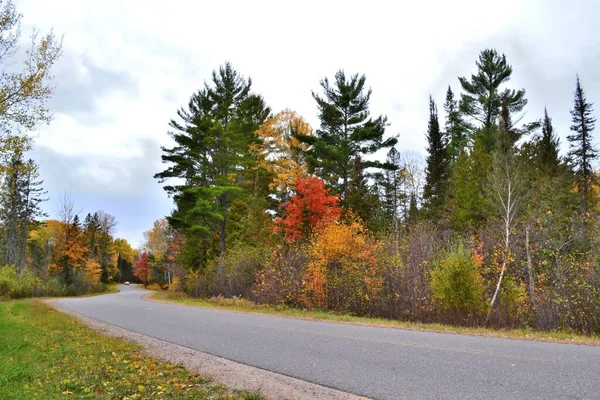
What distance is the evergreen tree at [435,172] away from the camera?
35.7m

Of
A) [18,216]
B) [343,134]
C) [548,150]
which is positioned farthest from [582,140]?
[18,216]

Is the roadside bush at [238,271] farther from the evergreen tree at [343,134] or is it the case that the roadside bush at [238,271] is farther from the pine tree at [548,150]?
the pine tree at [548,150]

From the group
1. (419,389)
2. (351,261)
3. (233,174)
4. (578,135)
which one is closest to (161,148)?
(233,174)

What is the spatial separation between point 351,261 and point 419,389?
1227 cm

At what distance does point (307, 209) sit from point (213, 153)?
34.4 ft

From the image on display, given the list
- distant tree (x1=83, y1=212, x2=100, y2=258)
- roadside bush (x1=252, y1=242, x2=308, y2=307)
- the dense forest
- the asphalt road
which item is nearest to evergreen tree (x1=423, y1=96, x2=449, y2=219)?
the dense forest

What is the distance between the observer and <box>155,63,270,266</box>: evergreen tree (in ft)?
99.8

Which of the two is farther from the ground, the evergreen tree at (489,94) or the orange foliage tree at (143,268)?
the evergreen tree at (489,94)

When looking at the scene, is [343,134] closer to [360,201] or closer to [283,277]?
[360,201]

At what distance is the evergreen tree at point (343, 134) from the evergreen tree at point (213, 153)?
543cm

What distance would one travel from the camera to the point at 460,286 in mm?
13172

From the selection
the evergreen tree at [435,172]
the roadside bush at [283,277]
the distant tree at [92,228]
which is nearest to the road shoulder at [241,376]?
the roadside bush at [283,277]

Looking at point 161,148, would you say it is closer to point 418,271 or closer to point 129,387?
point 418,271

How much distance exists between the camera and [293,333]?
1036cm
